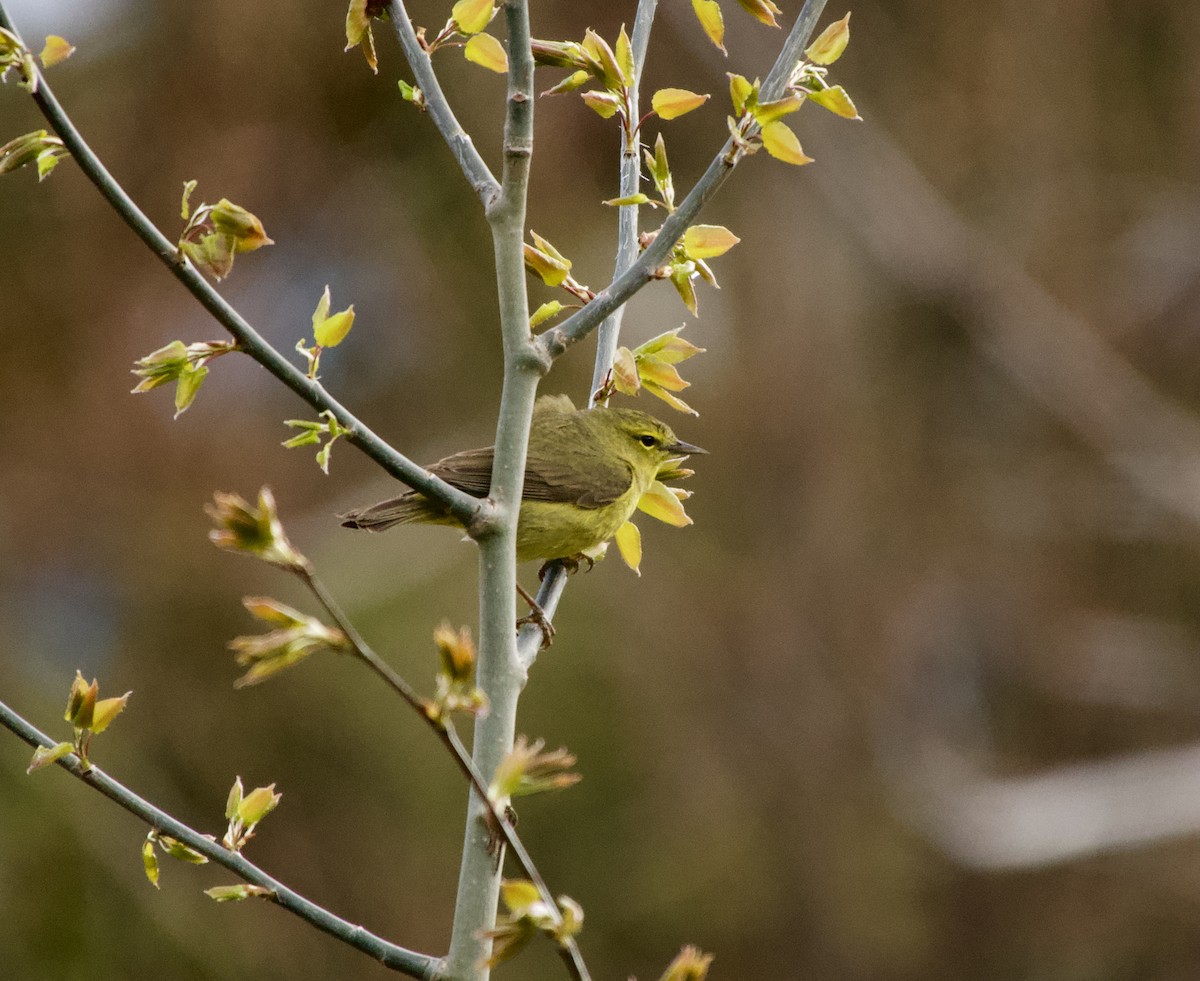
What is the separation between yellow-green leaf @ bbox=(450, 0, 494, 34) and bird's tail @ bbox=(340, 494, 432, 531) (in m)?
1.32

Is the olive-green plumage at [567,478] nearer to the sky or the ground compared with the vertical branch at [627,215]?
nearer to the ground

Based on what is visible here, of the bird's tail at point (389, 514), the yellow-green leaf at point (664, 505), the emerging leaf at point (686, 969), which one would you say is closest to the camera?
the emerging leaf at point (686, 969)

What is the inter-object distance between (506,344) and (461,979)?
0.77 m

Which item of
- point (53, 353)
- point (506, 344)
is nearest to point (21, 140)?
point (506, 344)

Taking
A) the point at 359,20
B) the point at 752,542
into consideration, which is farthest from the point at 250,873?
the point at 752,542

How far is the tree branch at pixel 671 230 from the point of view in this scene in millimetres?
1606

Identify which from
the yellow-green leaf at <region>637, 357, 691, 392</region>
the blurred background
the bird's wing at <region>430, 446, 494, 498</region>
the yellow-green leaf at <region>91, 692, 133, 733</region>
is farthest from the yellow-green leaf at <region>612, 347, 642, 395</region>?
the blurred background

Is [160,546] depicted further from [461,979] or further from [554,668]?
[461,979]

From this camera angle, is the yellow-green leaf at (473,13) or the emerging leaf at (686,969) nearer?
the emerging leaf at (686,969)

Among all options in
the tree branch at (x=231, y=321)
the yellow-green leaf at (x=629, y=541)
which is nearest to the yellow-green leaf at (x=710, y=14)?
the tree branch at (x=231, y=321)

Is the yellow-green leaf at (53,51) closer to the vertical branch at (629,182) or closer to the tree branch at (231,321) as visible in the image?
the tree branch at (231,321)

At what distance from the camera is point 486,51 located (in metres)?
1.88

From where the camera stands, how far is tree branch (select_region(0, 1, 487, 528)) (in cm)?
133

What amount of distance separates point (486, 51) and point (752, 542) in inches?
302
